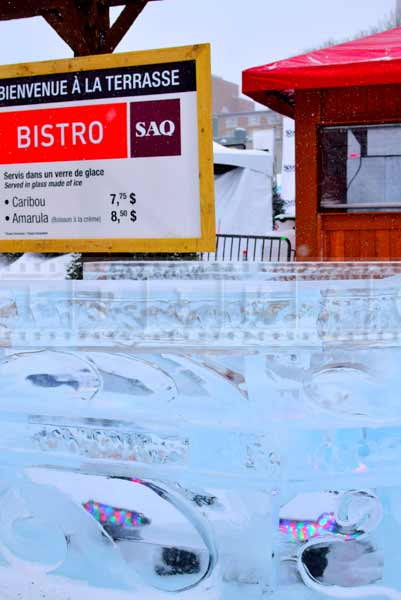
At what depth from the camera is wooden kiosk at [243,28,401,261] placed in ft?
18.1

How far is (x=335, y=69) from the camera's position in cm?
477

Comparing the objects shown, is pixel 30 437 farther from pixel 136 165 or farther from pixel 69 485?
pixel 136 165

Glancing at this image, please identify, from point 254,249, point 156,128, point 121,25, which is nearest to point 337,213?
point 121,25

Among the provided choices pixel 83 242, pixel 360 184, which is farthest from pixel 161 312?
pixel 360 184

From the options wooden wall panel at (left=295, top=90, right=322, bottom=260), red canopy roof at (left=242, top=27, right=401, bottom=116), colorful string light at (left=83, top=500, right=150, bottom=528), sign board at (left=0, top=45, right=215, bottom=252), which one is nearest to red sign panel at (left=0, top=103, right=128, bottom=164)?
sign board at (left=0, top=45, right=215, bottom=252)

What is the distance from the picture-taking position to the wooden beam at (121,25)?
415 cm

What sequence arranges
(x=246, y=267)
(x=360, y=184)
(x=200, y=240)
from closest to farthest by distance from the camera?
1. (x=246, y=267)
2. (x=200, y=240)
3. (x=360, y=184)

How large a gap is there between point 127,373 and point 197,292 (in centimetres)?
20

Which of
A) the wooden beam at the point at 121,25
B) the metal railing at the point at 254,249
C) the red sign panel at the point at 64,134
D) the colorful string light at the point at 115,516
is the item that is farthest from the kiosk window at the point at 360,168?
the colorful string light at the point at 115,516

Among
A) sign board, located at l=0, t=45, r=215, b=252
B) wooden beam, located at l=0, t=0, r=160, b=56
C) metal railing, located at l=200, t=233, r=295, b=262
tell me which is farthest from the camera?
metal railing, located at l=200, t=233, r=295, b=262

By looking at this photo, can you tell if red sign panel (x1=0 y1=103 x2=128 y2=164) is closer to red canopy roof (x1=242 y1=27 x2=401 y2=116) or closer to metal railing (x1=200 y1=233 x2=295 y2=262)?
red canopy roof (x1=242 y1=27 x2=401 y2=116)

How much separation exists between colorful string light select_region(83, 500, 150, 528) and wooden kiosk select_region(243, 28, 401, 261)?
15.7 ft

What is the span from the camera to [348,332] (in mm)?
1091

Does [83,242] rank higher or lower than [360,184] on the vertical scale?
lower
